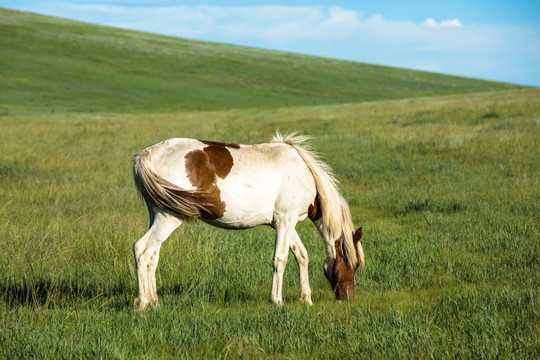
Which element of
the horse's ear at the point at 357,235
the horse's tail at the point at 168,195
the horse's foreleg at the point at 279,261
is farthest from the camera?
the horse's ear at the point at 357,235

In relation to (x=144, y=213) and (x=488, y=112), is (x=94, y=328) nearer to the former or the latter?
(x=144, y=213)

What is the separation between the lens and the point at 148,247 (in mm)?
5020

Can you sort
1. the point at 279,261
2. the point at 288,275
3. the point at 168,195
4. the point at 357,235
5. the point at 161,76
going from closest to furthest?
the point at 168,195
the point at 279,261
the point at 357,235
the point at 288,275
the point at 161,76

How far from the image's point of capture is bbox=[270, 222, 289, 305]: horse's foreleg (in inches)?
205

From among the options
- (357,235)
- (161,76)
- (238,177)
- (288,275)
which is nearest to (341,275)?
(357,235)

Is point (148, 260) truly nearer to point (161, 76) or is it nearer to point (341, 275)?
point (341, 275)

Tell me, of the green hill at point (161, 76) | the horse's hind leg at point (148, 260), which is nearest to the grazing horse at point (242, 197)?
the horse's hind leg at point (148, 260)

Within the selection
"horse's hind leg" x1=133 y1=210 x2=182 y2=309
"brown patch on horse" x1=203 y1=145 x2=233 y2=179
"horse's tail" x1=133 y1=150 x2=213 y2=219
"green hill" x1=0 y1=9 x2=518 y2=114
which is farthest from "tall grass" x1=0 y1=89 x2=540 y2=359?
"green hill" x1=0 y1=9 x2=518 y2=114

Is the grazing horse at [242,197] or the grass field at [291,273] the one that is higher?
the grazing horse at [242,197]

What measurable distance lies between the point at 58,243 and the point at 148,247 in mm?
2362

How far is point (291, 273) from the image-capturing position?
21.3 ft

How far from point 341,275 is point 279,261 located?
70cm

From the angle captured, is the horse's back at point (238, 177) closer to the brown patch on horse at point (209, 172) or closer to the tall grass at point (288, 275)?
the brown patch on horse at point (209, 172)

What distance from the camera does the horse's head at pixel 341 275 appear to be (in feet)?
17.8
